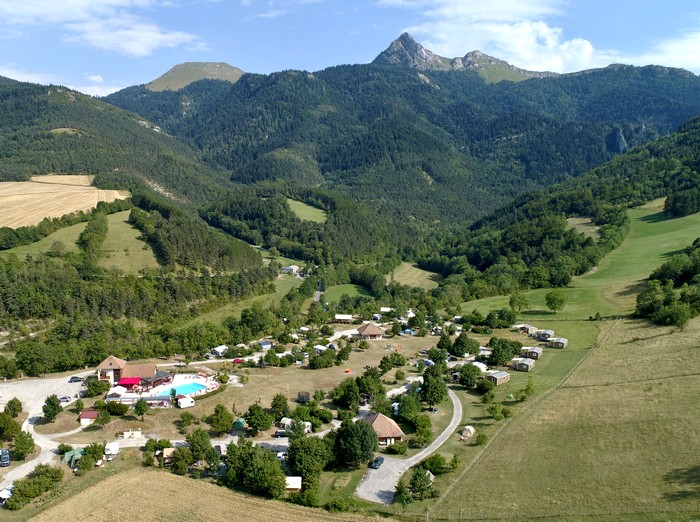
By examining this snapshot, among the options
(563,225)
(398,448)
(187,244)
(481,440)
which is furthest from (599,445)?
(563,225)

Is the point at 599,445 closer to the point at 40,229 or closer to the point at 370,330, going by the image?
the point at 370,330

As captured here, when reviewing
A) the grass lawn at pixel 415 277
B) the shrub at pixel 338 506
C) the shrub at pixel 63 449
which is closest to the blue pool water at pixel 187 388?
the shrub at pixel 63 449

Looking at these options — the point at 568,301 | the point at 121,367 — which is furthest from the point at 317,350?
the point at 568,301

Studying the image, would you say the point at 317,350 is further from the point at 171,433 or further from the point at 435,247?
the point at 435,247

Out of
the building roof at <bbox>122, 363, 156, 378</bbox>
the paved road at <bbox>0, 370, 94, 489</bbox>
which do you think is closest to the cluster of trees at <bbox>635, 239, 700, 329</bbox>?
the building roof at <bbox>122, 363, 156, 378</bbox>

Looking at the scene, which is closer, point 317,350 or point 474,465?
point 474,465

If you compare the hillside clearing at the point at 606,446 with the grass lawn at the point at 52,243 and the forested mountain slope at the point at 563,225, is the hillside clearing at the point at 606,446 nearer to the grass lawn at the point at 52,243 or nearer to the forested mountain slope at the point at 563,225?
the forested mountain slope at the point at 563,225
